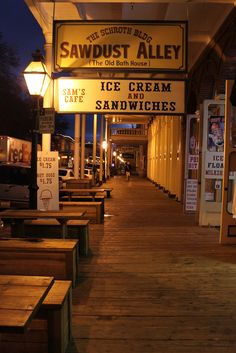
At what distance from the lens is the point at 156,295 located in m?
5.59

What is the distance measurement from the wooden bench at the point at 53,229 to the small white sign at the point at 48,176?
39.2 inches

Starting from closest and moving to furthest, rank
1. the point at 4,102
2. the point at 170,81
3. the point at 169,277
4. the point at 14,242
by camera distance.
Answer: the point at 14,242 < the point at 169,277 < the point at 170,81 < the point at 4,102

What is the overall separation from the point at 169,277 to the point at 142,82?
11.1ft

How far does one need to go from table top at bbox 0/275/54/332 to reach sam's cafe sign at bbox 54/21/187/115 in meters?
4.75

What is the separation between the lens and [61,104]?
8164 mm

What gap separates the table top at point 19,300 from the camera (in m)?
2.81

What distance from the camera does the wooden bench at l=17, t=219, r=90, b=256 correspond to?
777 cm

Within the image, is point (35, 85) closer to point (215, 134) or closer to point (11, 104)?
point (215, 134)

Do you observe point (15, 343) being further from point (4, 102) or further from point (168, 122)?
point (4, 102)

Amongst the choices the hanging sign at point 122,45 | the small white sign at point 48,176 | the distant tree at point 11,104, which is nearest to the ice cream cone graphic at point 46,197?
the small white sign at point 48,176

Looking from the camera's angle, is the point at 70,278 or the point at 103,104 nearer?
the point at 70,278

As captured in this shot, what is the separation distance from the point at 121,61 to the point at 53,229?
298cm

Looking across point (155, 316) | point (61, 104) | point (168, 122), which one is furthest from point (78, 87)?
point (168, 122)

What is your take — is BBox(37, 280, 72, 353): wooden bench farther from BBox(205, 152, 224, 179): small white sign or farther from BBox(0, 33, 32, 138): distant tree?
BBox(0, 33, 32, 138): distant tree
